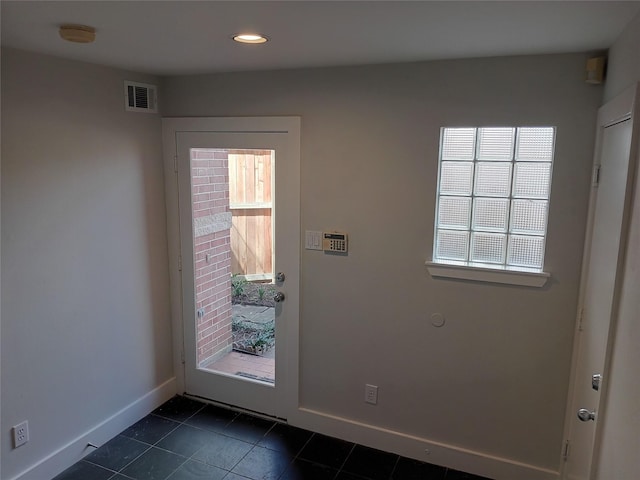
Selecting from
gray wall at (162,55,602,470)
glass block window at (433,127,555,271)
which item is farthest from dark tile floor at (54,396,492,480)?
glass block window at (433,127,555,271)

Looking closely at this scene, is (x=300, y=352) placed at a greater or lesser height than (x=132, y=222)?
lesser

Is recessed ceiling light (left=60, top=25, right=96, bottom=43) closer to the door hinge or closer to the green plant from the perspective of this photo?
the green plant

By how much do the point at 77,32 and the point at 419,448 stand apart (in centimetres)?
279

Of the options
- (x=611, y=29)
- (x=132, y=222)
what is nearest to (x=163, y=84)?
(x=132, y=222)

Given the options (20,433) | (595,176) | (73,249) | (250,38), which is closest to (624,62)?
(595,176)

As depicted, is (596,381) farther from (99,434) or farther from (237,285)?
(99,434)

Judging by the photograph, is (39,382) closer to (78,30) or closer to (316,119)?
(78,30)

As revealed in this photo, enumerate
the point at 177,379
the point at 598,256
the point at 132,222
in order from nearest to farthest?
the point at 598,256, the point at 132,222, the point at 177,379

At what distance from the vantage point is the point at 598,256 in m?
2.02

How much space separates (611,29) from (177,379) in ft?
11.1

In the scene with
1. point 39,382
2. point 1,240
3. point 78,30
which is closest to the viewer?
point 78,30

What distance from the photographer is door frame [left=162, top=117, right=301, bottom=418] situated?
2932mm

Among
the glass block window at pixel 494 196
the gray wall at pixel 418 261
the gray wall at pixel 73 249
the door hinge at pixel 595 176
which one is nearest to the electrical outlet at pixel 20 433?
the gray wall at pixel 73 249

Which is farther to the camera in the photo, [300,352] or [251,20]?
[300,352]
